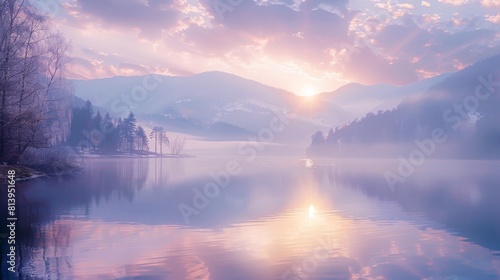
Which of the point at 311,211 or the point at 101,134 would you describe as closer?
the point at 311,211

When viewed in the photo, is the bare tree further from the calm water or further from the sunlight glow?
the sunlight glow

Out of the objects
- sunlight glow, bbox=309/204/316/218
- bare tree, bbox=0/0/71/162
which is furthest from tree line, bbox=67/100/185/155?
sunlight glow, bbox=309/204/316/218

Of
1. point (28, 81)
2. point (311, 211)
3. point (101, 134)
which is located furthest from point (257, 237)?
point (101, 134)

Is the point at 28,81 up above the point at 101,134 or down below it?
above

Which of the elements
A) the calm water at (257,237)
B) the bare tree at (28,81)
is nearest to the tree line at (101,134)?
the bare tree at (28,81)

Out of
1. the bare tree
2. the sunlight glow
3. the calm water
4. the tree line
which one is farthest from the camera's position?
the tree line

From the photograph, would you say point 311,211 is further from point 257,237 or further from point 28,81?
point 28,81

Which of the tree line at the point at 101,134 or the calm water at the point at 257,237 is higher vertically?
the tree line at the point at 101,134

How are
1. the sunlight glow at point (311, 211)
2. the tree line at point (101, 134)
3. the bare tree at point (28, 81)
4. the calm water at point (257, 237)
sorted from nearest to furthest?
the calm water at point (257, 237)
the sunlight glow at point (311, 211)
the bare tree at point (28, 81)
the tree line at point (101, 134)

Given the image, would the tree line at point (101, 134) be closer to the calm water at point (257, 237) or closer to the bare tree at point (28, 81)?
the bare tree at point (28, 81)

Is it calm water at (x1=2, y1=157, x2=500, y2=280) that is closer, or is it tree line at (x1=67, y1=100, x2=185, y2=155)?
calm water at (x1=2, y1=157, x2=500, y2=280)

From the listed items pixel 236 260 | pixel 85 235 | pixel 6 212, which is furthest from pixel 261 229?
pixel 6 212

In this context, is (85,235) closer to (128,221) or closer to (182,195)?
(128,221)

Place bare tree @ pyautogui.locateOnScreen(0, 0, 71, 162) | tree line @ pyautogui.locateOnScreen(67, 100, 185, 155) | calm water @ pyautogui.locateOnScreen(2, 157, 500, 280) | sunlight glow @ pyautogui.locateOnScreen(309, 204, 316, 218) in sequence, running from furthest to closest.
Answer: tree line @ pyautogui.locateOnScreen(67, 100, 185, 155)
bare tree @ pyautogui.locateOnScreen(0, 0, 71, 162)
sunlight glow @ pyautogui.locateOnScreen(309, 204, 316, 218)
calm water @ pyautogui.locateOnScreen(2, 157, 500, 280)
